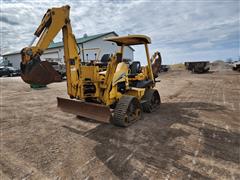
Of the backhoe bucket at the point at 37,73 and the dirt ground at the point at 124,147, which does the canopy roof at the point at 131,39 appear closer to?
the backhoe bucket at the point at 37,73

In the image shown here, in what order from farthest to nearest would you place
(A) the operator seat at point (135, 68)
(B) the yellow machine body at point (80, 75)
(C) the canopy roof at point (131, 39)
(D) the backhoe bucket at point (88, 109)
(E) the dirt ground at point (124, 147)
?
(A) the operator seat at point (135, 68) < (C) the canopy roof at point (131, 39) < (D) the backhoe bucket at point (88, 109) < (B) the yellow machine body at point (80, 75) < (E) the dirt ground at point (124, 147)

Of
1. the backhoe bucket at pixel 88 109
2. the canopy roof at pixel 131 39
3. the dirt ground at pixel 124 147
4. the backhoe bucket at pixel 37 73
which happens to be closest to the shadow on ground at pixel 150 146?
the dirt ground at pixel 124 147

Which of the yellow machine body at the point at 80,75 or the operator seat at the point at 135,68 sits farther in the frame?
the operator seat at the point at 135,68

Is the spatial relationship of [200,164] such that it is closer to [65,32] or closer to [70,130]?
[70,130]

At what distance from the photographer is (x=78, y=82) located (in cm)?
505

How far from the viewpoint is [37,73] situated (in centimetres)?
399

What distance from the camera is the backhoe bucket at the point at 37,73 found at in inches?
154

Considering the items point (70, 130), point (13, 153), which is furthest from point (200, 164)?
point (13, 153)

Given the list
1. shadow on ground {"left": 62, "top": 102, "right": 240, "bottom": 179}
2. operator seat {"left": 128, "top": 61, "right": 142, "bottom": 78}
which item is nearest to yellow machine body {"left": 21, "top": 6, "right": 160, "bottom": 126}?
shadow on ground {"left": 62, "top": 102, "right": 240, "bottom": 179}

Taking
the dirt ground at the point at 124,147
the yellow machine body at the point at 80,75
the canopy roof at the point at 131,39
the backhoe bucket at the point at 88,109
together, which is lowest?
the dirt ground at the point at 124,147

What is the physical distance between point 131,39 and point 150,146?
3.09 metres

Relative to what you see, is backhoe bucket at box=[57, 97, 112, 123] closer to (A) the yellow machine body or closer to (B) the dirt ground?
(A) the yellow machine body

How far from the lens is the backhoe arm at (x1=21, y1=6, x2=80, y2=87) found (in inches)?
154

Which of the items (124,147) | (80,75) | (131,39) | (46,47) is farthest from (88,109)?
(131,39)
